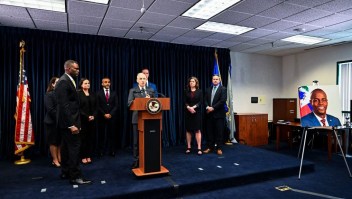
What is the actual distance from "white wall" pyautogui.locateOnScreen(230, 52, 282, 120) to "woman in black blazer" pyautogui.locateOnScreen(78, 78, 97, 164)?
4127mm

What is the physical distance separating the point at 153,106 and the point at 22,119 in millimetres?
2487

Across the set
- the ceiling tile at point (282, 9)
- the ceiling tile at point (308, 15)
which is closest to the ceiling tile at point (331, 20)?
the ceiling tile at point (308, 15)

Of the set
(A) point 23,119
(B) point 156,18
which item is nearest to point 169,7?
(B) point 156,18

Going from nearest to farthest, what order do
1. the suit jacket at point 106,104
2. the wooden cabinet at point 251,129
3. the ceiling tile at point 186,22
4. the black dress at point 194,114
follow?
the ceiling tile at point 186,22 → the suit jacket at point 106,104 → the black dress at point 194,114 → the wooden cabinet at point 251,129

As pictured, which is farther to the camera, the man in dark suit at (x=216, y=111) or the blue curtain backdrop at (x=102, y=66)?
the man in dark suit at (x=216, y=111)

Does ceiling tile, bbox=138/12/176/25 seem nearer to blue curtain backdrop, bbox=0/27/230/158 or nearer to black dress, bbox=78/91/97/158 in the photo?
blue curtain backdrop, bbox=0/27/230/158

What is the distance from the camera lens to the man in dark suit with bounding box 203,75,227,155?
443cm

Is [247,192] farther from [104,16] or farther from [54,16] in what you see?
[54,16]

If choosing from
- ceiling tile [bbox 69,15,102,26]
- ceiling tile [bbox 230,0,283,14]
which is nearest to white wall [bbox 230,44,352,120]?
ceiling tile [bbox 230,0,283,14]

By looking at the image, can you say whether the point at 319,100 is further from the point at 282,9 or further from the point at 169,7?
the point at 169,7

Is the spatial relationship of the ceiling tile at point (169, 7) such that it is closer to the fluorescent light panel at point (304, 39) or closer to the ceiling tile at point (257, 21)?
the ceiling tile at point (257, 21)

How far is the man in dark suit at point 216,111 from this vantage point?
4.43m

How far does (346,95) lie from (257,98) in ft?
7.02

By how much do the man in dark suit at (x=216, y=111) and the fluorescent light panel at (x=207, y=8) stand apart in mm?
1209
